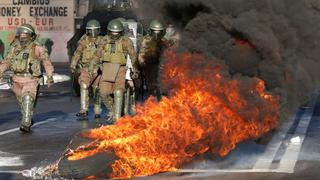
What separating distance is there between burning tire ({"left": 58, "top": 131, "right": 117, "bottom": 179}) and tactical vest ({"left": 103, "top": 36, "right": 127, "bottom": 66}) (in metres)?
4.45

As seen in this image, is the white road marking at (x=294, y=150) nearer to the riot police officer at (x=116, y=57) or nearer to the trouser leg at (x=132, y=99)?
the riot police officer at (x=116, y=57)

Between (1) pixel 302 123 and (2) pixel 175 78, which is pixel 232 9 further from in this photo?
(1) pixel 302 123

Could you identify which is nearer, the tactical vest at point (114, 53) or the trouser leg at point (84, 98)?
the tactical vest at point (114, 53)

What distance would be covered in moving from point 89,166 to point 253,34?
247 centimetres

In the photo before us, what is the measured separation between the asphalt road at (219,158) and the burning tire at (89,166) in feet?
1.78

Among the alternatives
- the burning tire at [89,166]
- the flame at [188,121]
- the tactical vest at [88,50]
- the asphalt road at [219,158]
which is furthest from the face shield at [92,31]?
the burning tire at [89,166]

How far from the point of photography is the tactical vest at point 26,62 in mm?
12008

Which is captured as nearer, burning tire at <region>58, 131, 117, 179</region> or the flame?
burning tire at <region>58, 131, 117, 179</region>

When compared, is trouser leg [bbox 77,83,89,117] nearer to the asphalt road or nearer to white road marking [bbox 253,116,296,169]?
the asphalt road

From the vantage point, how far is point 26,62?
473 inches

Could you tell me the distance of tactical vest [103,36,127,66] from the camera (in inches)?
485

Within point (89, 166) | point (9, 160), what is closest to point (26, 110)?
point (9, 160)

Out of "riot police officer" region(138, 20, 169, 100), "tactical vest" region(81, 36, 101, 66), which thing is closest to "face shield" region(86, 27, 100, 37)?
"tactical vest" region(81, 36, 101, 66)

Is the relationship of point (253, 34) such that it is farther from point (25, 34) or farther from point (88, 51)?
point (88, 51)
